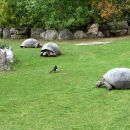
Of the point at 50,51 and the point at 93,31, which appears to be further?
the point at 93,31

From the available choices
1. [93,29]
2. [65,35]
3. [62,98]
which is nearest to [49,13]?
[65,35]

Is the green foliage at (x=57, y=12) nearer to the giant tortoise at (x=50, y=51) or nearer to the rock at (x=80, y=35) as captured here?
the rock at (x=80, y=35)

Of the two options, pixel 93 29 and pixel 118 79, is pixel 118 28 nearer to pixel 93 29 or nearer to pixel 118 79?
pixel 93 29

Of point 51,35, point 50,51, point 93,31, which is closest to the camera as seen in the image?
point 50,51

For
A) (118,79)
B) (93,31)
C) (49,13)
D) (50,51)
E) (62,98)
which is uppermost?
(49,13)

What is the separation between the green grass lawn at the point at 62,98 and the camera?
5906mm

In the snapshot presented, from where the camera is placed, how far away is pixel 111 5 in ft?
59.3

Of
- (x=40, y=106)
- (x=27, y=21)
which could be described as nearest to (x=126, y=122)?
(x=40, y=106)

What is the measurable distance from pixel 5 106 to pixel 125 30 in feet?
39.7

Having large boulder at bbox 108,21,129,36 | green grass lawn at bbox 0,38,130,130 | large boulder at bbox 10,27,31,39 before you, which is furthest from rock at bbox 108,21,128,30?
green grass lawn at bbox 0,38,130,130

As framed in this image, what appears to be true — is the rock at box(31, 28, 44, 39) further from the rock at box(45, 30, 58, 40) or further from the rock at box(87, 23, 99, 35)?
the rock at box(87, 23, 99, 35)

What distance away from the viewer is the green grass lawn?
5.91 metres

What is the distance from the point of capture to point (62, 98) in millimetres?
7316

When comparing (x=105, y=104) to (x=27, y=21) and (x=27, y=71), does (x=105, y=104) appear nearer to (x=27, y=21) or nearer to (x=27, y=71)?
(x=27, y=71)
